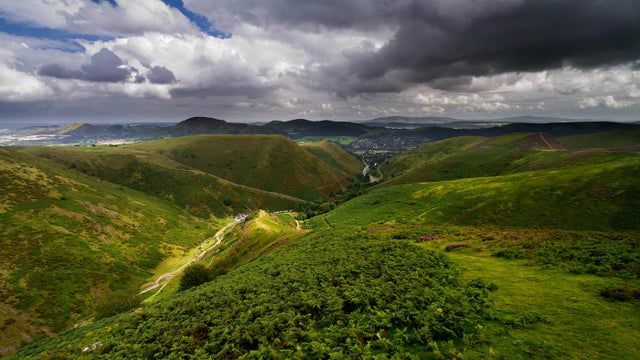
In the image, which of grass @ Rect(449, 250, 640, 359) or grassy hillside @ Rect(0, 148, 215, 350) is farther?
grassy hillside @ Rect(0, 148, 215, 350)

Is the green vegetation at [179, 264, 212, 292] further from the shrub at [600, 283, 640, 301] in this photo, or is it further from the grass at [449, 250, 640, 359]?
the shrub at [600, 283, 640, 301]

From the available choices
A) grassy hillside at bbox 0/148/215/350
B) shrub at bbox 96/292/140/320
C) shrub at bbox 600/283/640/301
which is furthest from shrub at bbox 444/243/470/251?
grassy hillside at bbox 0/148/215/350

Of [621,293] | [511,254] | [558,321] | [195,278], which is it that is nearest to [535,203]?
[511,254]

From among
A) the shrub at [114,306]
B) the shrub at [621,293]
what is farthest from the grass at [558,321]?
the shrub at [114,306]

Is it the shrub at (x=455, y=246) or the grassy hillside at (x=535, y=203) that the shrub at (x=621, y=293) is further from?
the grassy hillside at (x=535, y=203)

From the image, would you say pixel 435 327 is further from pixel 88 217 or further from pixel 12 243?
pixel 88 217

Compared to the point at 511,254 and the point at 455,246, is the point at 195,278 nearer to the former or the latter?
the point at 455,246
